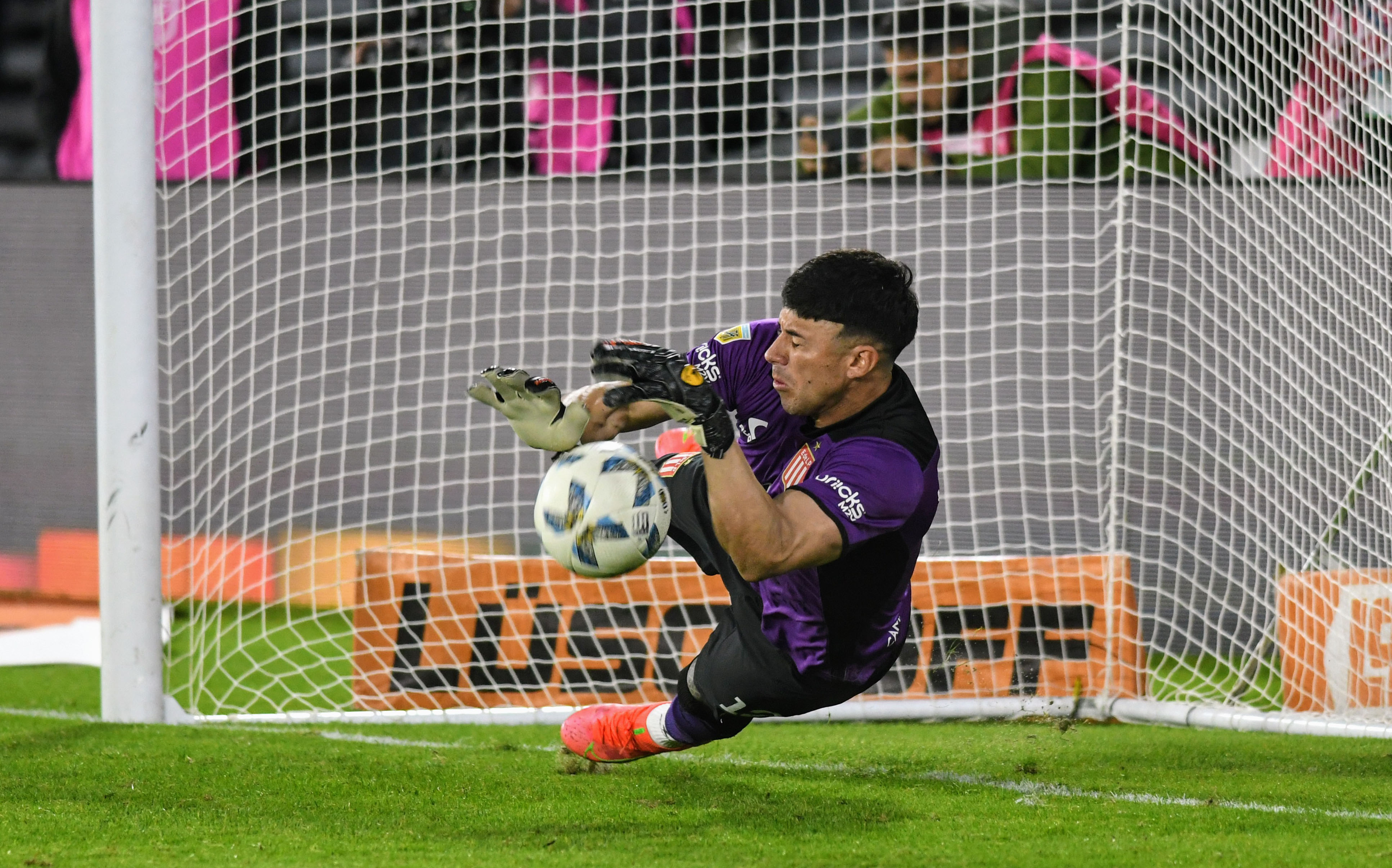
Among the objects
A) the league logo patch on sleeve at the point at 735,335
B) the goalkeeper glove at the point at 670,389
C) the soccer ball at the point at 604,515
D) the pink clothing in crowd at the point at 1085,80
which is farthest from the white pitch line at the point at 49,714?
the pink clothing in crowd at the point at 1085,80

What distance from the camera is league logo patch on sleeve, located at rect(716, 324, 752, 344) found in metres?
3.52

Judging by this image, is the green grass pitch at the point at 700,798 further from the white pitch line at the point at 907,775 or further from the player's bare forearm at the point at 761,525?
the player's bare forearm at the point at 761,525

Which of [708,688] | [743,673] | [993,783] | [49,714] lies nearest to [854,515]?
[743,673]

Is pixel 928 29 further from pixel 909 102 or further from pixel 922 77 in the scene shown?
pixel 922 77

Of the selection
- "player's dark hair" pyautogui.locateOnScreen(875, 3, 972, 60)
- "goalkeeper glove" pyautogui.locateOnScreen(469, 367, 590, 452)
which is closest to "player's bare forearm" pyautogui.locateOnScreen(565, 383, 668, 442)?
"goalkeeper glove" pyautogui.locateOnScreen(469, 367, 590, 452)

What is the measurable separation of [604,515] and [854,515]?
0.53 m

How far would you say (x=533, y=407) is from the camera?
2.98 meters

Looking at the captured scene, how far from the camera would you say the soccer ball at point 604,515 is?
2.76 meters

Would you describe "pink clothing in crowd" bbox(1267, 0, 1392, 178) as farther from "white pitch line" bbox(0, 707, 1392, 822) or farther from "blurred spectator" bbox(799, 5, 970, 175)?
"white pitch line" bbox(0, 707, 1392, 822)

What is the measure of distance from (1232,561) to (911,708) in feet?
7.80

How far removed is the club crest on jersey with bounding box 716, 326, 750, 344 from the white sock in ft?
3.21

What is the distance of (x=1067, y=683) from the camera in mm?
4910

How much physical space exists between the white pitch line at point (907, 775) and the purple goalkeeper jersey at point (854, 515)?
581 millimetres

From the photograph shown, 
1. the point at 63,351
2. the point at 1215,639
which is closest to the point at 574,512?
the point at 1215,639
